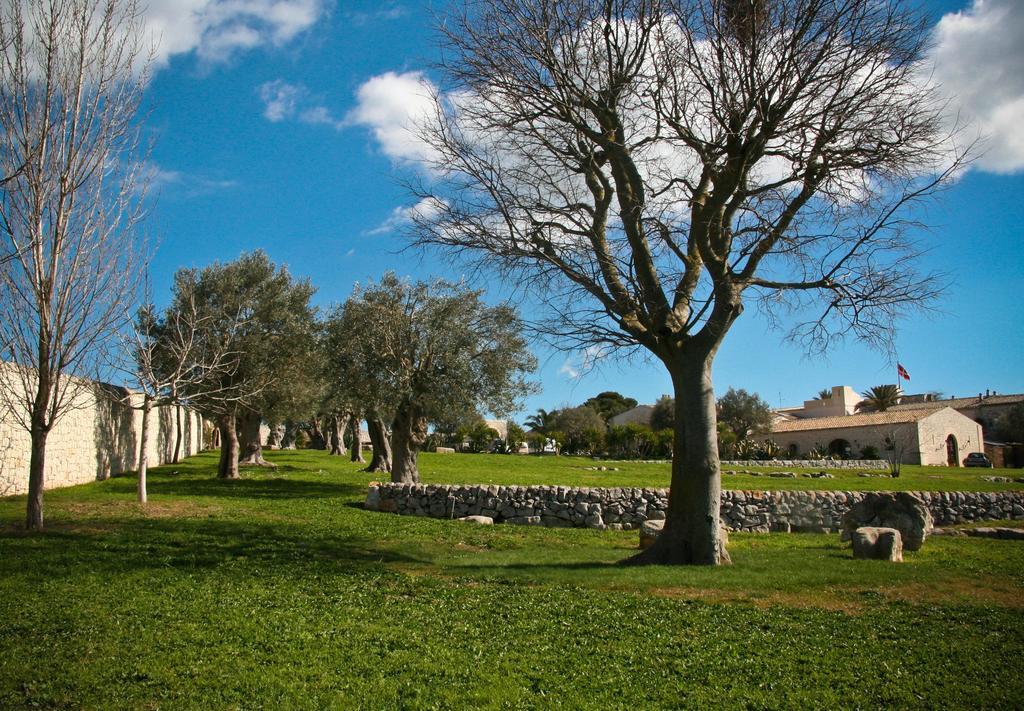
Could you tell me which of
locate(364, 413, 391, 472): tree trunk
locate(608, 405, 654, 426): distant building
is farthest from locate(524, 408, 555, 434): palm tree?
locate(364, 413, 391, 472): tree trunk

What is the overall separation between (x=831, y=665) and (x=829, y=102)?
8494 millimetres

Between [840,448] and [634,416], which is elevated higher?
[634,416]

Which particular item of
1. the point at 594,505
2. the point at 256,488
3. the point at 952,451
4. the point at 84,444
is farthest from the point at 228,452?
the point at 952,451

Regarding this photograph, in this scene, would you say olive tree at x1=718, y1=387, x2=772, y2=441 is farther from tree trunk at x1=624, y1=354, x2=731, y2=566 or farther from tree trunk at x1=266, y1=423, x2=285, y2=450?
tree trunk at x1=624, y1=354, x2=731, y2=566

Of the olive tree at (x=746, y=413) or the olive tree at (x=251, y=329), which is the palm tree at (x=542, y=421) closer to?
the olive tree at (x=746, y=413)

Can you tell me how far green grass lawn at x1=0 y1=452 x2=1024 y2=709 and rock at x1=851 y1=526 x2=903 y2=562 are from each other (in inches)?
15.8

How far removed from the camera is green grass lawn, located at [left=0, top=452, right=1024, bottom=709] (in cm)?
561

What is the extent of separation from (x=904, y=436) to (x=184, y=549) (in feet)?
192

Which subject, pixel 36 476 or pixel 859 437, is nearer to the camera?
pixel 36 476

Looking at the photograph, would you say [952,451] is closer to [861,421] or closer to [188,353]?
[861,421]

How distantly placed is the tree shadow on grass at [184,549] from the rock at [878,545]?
7.93 m

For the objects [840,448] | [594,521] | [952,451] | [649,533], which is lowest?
[952,451]

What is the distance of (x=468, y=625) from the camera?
24.6ft

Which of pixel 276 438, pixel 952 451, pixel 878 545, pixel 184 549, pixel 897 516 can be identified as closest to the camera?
pixel 184 549
